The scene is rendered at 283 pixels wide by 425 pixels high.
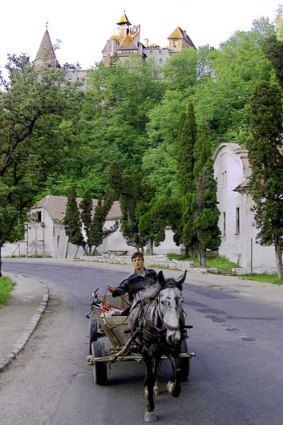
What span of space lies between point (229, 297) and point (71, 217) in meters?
43.3

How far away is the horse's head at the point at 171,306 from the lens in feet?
22.4

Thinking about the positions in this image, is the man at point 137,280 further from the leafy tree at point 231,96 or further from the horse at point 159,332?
the leafy tree at point 231,96

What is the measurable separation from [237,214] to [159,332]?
1447 inches

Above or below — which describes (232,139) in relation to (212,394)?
above

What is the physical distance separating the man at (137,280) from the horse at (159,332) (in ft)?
4.51

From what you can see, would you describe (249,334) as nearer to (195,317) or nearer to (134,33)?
(195,317)

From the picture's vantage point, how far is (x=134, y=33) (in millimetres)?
162500

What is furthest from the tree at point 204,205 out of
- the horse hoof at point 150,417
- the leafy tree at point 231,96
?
the horse hoof at point 150,417

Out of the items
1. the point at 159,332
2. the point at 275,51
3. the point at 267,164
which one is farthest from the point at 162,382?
the point at 275,51

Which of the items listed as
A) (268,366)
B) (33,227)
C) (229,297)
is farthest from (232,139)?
(268,366)

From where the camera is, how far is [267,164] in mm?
32000

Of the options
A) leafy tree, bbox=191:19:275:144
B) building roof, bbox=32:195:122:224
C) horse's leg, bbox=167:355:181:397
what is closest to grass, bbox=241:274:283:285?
horse's leg, bbox=167:355:181:397

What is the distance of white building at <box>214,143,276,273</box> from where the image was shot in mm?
38125

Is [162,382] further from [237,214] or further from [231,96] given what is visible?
[231,96]
